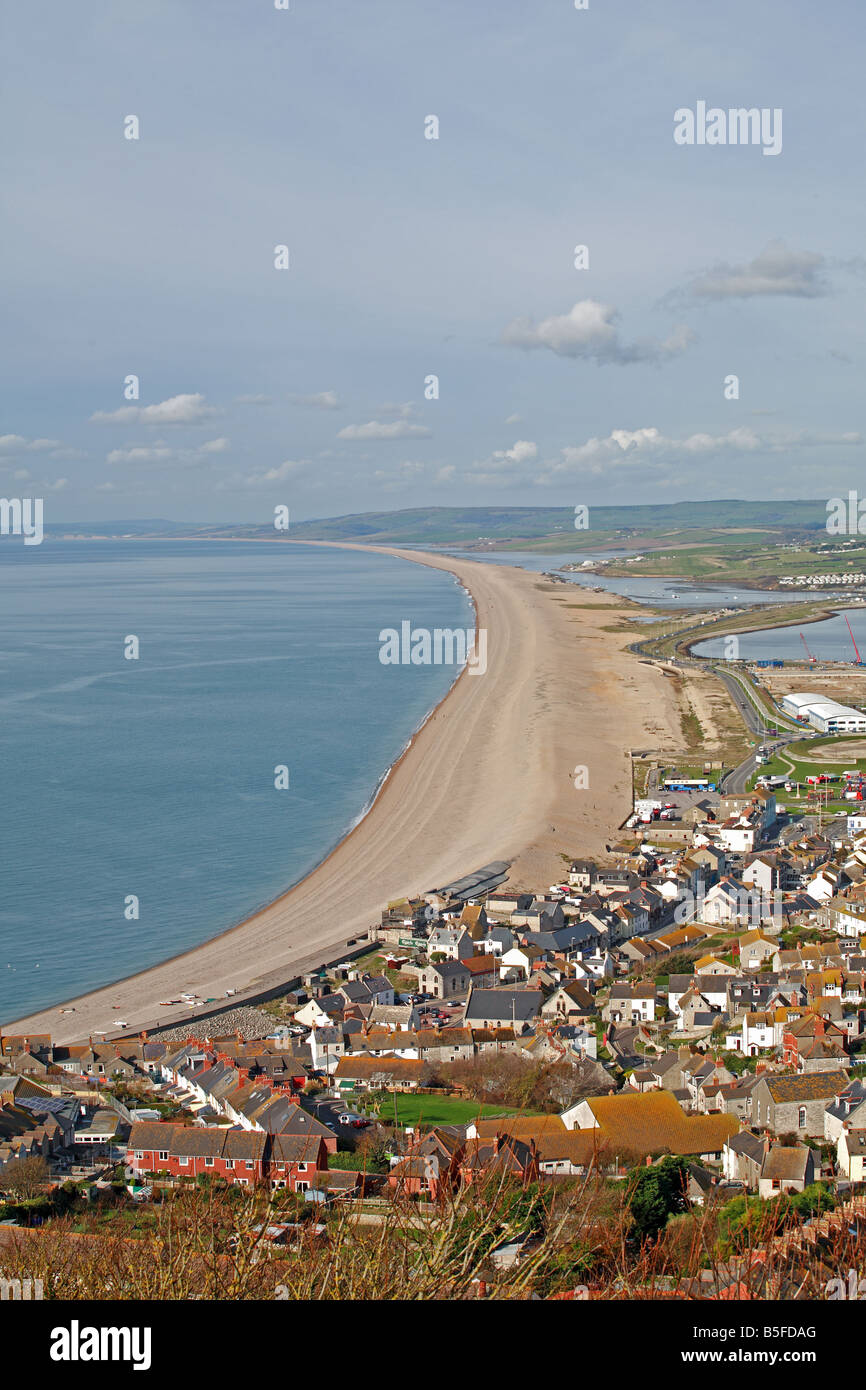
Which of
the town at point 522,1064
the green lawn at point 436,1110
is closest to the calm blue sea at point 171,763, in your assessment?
the town at point 522,1064

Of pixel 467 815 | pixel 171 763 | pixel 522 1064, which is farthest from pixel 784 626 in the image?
pixel 522 1064

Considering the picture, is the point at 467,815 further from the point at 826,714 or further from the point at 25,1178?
the point at 25,1178

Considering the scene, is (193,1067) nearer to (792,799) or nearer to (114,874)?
(114,874)

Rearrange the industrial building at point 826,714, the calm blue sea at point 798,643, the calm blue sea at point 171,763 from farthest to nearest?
1. the calm blue sea at point 798,643
2. the industrial building at point 826,714
3. the calm blue sea at point 171,763

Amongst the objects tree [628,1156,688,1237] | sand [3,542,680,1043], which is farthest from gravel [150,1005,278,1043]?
tree [628,1156,688,1237]

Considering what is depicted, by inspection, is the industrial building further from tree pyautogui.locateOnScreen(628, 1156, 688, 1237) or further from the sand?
tree pyautogui.locateOnScreen(628, 1156, 688, 1237)

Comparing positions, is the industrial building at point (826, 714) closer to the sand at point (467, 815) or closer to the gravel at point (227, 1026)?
the sand at point (467, 815)
